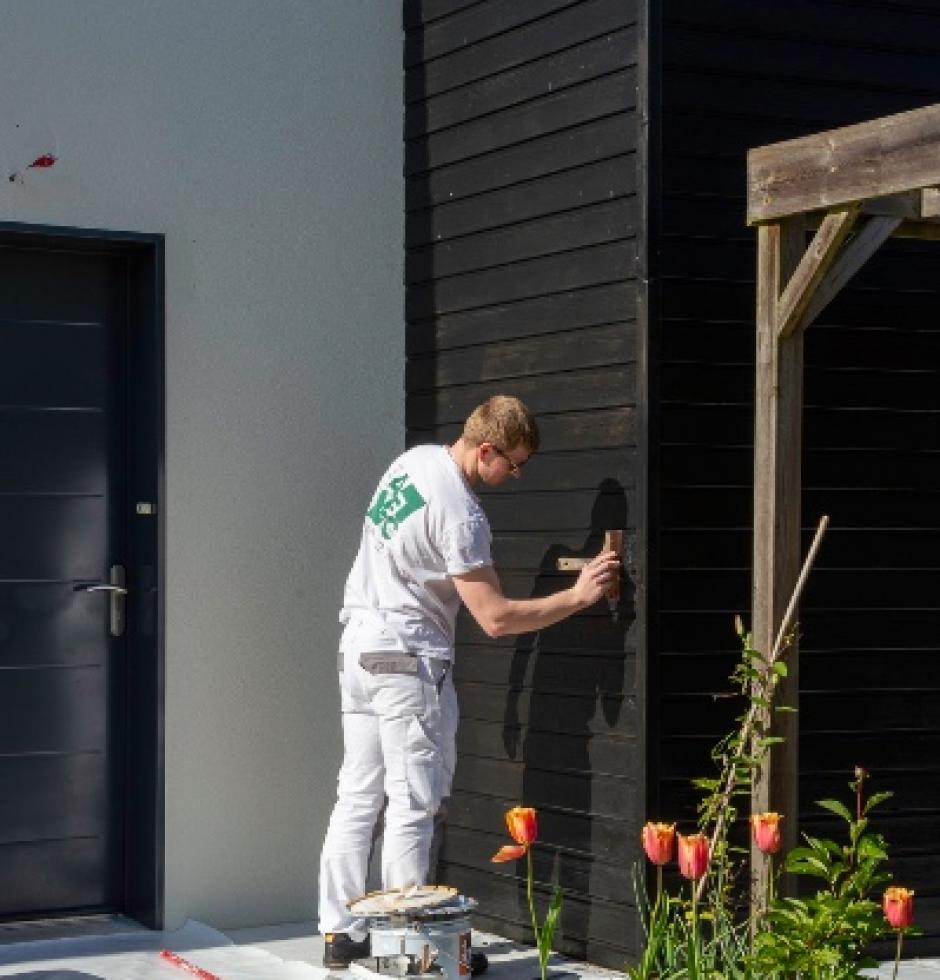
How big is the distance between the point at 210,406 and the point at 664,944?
239 cm

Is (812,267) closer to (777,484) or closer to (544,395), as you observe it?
(777,484)

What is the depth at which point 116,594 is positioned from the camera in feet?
22.8

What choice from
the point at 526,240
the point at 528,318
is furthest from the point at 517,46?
the point at 528,318

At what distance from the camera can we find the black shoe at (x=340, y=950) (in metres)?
6.36

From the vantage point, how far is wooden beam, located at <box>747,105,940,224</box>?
5148 millimetres

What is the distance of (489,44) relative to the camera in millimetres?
6840

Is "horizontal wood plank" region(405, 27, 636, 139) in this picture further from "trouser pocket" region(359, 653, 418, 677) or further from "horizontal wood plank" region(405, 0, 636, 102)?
"trouser pocket" region(359, 653, 418, 677)

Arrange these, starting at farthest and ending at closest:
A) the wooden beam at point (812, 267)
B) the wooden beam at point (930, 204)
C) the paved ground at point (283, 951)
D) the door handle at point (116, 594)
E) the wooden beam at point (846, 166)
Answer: the door handle at point (116, 594) → the paved ground at point (283, 951) → the wooden beam at point (930, 204) → the wooden beam at point (812, 267) → the wooden beam at point (846, 166)

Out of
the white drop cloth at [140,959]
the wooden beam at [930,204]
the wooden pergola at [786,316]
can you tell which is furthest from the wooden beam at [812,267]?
the white drop cloth at [140,959]

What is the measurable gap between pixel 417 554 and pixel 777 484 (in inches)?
43.4

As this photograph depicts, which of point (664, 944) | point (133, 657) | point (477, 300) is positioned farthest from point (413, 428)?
point (664, 944)

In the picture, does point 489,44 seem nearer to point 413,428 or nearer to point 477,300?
point 477,300

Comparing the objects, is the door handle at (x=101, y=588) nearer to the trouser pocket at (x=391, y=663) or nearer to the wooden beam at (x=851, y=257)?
the trouser pocket at (x=391, y=663)

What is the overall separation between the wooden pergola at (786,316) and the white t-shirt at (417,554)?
0.86m
